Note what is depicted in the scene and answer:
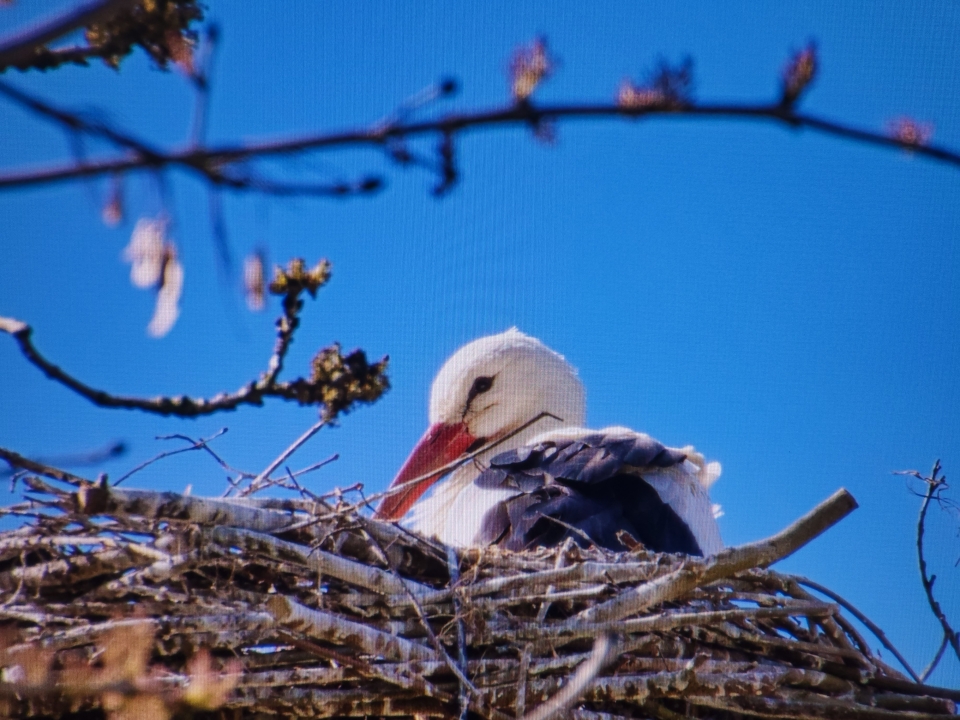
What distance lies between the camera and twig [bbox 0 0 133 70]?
0.63 m

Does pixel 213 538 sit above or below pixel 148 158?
above

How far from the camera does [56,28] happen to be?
649 mm

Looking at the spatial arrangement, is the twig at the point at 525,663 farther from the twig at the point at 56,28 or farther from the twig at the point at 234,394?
the twig at the point at 56,28

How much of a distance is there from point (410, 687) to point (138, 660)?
30.3 inches

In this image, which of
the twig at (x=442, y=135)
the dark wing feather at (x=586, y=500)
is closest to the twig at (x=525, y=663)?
the dark wing feather at (x=586, y=500)

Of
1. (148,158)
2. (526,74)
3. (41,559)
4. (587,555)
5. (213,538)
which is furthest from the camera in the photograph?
(587,555)

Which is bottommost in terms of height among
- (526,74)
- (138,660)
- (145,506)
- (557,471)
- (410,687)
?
(138,660)

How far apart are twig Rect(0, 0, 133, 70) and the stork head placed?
292cm

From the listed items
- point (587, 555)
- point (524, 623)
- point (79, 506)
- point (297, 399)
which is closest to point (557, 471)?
point (587, 555)

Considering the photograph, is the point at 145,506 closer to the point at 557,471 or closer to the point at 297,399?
the point at 297,399

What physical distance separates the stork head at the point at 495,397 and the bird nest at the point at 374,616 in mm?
1641

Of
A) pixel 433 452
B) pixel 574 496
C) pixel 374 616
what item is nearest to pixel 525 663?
pixel 374 616

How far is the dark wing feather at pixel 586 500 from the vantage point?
8.05 ft

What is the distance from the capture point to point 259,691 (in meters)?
1.73
